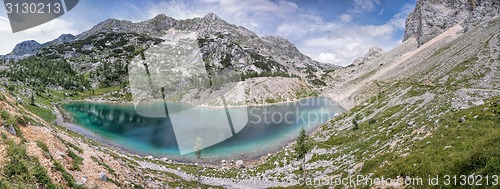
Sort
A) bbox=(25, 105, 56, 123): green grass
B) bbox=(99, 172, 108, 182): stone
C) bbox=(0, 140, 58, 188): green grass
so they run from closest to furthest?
bbox=(0, 140, 58, 188): green grass
bbox=(99, 172, 108, 182): stone
bbox=(25, 105, 56, 123): green grass

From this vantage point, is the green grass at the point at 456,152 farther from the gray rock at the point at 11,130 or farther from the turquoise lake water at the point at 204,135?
the turquoise lake water at the point at 204,135

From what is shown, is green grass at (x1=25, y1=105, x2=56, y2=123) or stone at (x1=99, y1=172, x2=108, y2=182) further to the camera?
green grass at (x1=25, y1=105, x2=56, y2=123)

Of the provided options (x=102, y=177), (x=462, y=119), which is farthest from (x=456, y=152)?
(x=102, y=177)

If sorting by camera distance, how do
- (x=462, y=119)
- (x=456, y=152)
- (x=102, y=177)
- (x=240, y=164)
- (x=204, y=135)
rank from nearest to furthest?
(x=102, y=177), (x=456, y=152), (x=462, y=119), (x=240, y=164), (x=204, y=135)

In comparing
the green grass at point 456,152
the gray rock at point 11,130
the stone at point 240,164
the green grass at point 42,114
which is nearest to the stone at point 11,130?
the gray rock at point 11,130

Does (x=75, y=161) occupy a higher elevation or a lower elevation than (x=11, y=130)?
lower

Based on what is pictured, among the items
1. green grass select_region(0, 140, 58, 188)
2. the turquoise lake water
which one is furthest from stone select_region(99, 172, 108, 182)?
the turquoise lake water

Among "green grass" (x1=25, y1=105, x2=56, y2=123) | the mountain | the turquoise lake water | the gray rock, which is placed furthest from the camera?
"green grass" (x1=25, y1=105, x2=56, y2=123)

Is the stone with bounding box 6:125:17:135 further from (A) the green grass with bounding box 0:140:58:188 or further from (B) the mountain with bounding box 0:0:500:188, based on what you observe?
(A) the green grass with bounding box 0:140:58:188

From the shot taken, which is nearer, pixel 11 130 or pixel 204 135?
pixel 11 130

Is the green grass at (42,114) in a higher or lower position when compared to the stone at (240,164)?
higher

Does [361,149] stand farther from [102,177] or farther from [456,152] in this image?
[102,177]

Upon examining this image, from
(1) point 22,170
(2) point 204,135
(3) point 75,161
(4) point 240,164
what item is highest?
(1) point 22,170

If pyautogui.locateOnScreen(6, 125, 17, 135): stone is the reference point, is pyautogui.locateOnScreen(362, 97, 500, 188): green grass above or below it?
below
